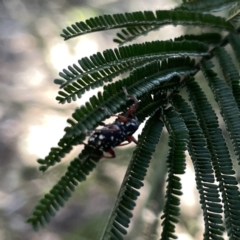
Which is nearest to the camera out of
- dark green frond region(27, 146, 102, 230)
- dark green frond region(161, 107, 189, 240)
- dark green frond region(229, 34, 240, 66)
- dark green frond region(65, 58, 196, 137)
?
dark green frond region(27, 146, 102, 230)

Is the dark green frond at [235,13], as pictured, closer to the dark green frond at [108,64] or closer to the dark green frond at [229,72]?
the dark green frond at [229,72]

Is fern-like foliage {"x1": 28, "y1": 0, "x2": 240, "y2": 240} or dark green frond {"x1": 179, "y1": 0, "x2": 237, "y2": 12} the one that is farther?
dark green frond {"x1": 179, "y1": 0, "x2": 237, "y2": 12}

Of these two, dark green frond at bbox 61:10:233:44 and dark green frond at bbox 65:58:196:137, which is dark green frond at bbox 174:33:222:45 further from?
dark green frond at bbox 65:58:196:137

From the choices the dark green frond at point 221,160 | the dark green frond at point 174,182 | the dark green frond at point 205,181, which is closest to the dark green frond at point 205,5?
the dark green frond at point 221,160

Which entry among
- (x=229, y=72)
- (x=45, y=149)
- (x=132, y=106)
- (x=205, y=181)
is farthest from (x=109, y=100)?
(x=45, y=149)

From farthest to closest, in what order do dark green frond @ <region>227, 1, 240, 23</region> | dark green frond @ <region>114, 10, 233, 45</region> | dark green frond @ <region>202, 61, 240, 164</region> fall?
dark green frond @ <region>227, 1, 240, 23</region> < dark green frond @ <region>114, 10, 233, 45</region> < dark green frond @ <region>202, 61, 240, 164</region>

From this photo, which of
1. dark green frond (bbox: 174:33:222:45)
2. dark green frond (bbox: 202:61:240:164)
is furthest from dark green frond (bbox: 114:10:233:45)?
dark green frond (bbox: 202:61:240:164)

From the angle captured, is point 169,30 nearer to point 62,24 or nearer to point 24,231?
point 62,24
